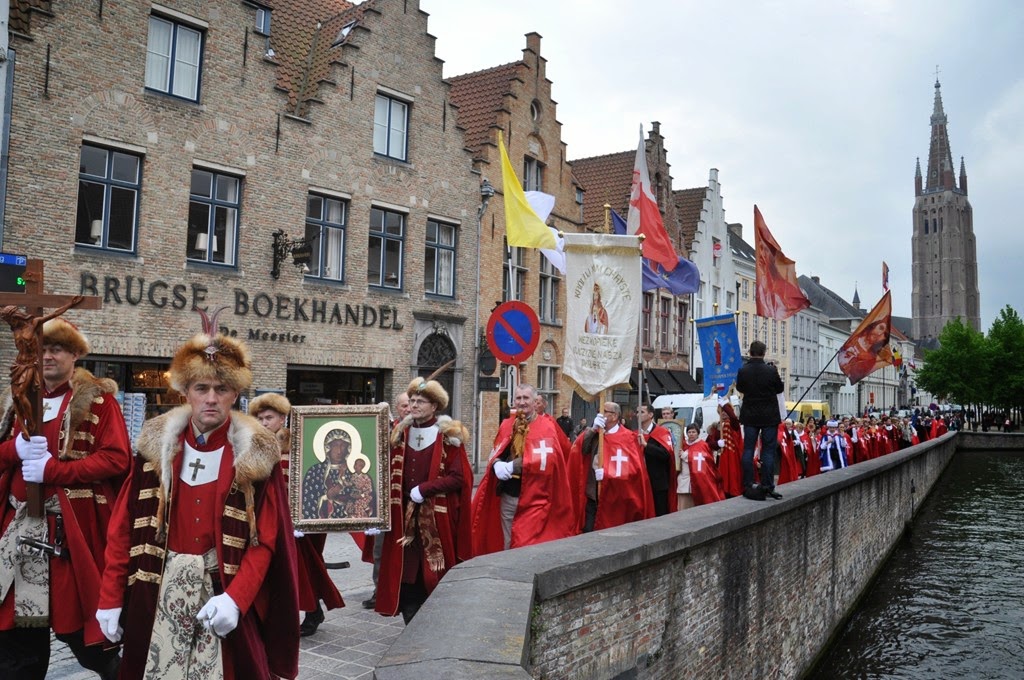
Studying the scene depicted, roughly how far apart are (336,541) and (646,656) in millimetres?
7607

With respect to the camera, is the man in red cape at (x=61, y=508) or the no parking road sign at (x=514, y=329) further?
the no parking road sign at (x=514, y=329)

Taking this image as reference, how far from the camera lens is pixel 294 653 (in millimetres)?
3594

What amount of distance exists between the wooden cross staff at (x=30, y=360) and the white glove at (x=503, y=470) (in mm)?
3800

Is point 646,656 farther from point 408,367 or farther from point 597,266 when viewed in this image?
point 408,367

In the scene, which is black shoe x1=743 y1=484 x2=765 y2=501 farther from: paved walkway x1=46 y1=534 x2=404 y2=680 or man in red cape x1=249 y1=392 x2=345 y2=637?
man in red cape x1=249 y1=392 x2=345 y2=637

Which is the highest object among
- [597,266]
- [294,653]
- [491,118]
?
[491,118]

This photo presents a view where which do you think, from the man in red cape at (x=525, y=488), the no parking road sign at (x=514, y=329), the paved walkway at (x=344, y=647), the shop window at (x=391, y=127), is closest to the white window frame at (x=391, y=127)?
the shop window at (x=391, y=127)

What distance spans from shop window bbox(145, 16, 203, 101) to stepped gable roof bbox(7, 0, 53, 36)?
1.73m

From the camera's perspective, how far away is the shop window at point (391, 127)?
1967cm

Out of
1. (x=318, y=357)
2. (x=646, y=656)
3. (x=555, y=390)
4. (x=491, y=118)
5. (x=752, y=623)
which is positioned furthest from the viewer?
(x=555, y=390)

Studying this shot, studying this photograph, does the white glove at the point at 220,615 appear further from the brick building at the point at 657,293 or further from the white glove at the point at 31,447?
the brick building at the point at 657,293

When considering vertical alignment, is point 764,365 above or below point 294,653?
above

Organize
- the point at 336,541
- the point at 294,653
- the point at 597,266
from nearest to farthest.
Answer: the point at 294,653, the point at 597,266, the point at 336,541

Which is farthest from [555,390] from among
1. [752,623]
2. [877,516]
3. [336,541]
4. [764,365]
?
[752,623]
